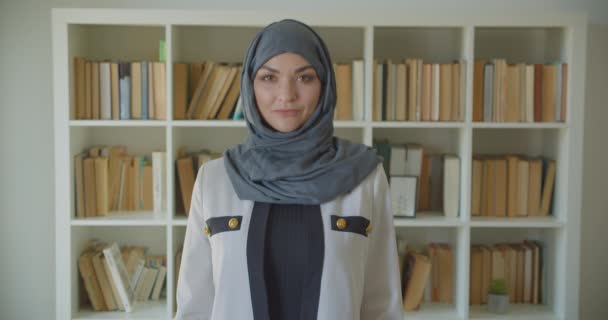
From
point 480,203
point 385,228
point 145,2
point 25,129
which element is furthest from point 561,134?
point 25,129

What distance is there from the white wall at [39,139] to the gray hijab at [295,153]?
5.62 feet

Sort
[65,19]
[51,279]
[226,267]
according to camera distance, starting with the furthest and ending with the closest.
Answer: [51,279] → [65,19] → [226,267]

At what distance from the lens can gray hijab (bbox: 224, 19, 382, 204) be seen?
1461 millimetres

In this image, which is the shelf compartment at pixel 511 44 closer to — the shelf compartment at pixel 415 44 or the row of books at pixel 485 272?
the shelf compartment at pixel 415 44

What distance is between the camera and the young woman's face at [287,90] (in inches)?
57.2

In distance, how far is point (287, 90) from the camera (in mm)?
1446

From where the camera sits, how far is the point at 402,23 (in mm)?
2793

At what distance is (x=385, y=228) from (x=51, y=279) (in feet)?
7.22

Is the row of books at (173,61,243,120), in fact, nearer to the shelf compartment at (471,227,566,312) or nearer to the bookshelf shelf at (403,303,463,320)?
the bookshelf shelf at (403,303,463,320)

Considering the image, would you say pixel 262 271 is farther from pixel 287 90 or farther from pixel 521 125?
pixel 521 125

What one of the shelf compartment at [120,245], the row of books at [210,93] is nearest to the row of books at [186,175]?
the row of books at [210,93]

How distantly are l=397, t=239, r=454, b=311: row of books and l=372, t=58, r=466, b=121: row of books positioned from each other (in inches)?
23.2

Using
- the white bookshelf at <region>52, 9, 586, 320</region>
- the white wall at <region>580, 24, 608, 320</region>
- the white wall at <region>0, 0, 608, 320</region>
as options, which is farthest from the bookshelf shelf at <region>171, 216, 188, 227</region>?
the white wall at <region>580, 24, 608, 320</region>

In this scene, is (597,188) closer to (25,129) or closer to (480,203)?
(480,203)
